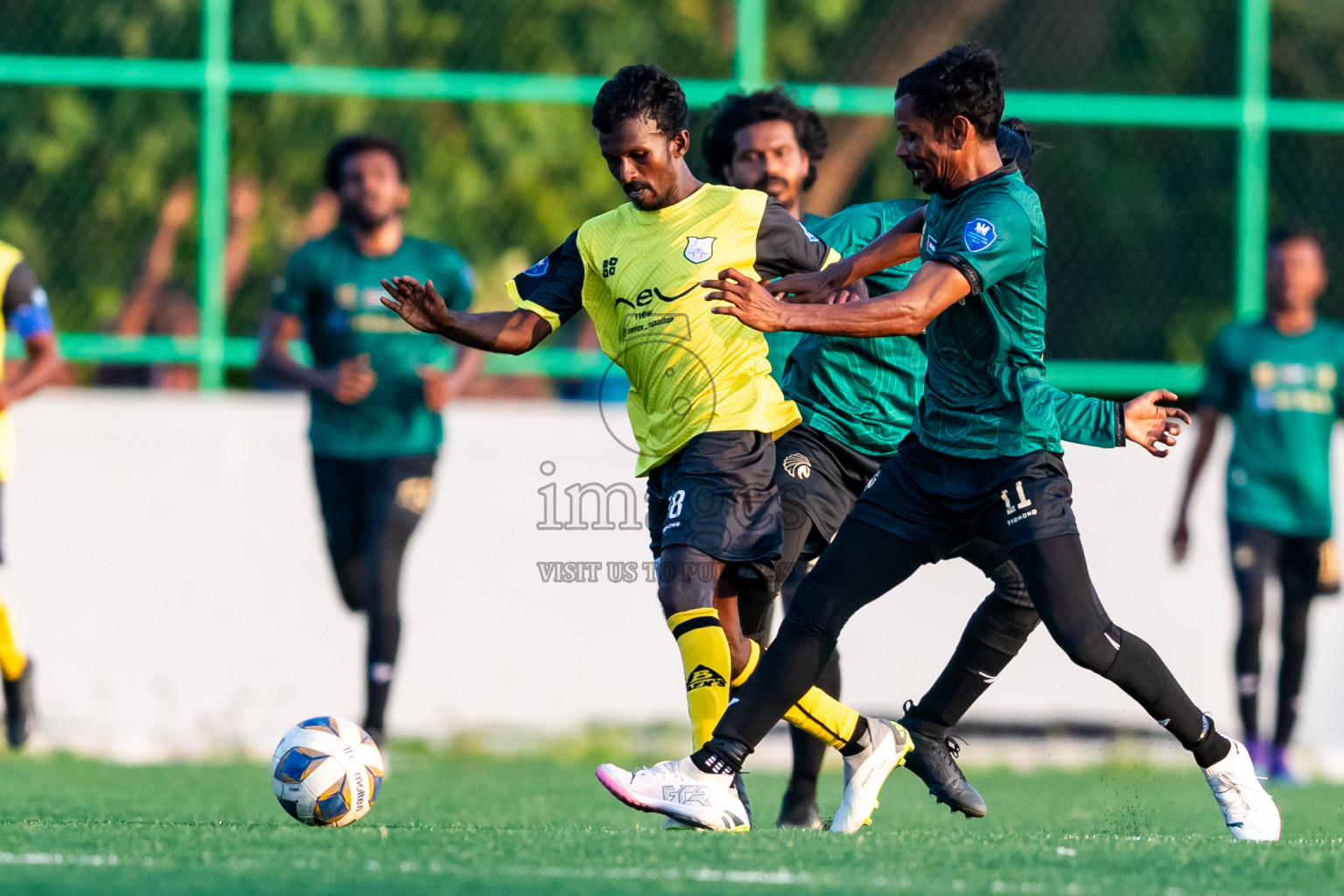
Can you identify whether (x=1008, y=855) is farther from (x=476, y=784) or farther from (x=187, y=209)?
(x=187, y=209)

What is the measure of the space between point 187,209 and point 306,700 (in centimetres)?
283

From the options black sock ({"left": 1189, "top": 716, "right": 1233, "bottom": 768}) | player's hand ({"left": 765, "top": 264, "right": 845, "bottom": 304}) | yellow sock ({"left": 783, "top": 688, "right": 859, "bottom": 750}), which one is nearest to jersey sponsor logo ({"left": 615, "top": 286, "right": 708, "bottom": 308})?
player's hand ({"left": 765, "top": 264, "right": 845, "bottom": 304})

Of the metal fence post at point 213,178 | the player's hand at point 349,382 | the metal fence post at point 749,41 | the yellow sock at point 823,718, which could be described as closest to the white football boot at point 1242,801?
the yellow sock at point 823,718

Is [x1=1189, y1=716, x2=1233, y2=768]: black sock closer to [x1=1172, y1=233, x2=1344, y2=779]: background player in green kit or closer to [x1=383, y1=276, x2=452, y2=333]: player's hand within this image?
[x1=383, y1=276, x2=452, y2=333]: player's hand

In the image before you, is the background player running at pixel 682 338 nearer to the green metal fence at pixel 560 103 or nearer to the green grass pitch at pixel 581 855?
the green grass pitch at pixel 581 855

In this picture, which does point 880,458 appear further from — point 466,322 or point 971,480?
point 466,322

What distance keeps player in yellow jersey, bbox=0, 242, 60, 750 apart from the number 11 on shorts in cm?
476

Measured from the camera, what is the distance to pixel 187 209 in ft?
33.9

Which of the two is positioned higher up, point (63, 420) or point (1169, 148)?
point (1169, 148)

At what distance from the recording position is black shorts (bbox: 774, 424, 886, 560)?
239 inches

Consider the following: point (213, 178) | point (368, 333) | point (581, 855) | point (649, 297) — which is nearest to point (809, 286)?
point (649, 297)

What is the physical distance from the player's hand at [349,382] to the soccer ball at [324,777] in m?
3.08

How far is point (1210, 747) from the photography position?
5.32 meters

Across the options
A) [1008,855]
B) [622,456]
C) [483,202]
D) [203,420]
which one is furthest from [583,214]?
→ [1008,855]
